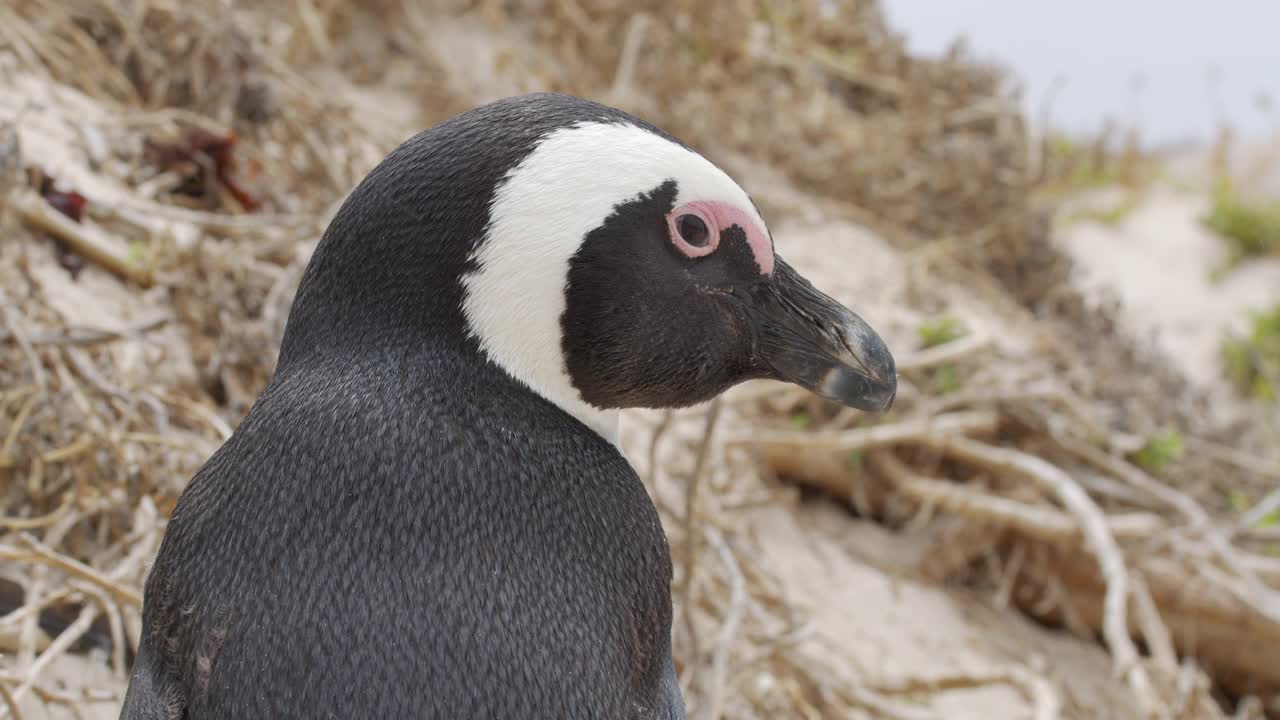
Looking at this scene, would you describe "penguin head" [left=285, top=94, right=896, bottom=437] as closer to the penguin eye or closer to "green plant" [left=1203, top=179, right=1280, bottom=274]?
the penguin eye

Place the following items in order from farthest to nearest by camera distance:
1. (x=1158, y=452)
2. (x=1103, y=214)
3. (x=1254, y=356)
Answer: (x=1103, y=214) → (x=1254, y=356) → (x=1158, y=452)

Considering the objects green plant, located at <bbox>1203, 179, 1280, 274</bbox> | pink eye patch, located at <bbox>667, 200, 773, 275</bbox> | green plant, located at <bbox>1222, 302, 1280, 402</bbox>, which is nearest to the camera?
pink eye patch, located at <bbox>667, 200, 773, 275</bbox>

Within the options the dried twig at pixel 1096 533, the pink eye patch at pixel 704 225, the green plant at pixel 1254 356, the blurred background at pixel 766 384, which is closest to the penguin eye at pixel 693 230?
the pink eye patch at pixel 704 225

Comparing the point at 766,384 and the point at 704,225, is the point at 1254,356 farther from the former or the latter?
the point at 704,225

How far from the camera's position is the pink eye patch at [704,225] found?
0.97 m

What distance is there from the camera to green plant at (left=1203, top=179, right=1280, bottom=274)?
616 cm

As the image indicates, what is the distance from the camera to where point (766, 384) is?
2.77 meters

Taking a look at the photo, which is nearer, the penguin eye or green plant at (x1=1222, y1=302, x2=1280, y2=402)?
the penguin eye

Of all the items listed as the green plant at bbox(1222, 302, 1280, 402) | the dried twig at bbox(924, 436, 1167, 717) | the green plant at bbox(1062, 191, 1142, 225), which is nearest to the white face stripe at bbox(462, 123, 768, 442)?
the dried twig at bbox(924, 436, 1167, 717)

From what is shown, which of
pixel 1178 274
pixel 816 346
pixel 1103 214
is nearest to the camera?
pixel 816 346

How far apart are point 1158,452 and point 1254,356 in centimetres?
200

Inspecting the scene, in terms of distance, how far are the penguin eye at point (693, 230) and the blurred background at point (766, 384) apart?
714mm

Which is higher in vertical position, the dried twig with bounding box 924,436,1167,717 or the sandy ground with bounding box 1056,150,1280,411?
Answer: the sandy ground with bounding box 1056,150,1280,411

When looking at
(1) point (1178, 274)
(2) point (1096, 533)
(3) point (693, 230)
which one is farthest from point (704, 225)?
(1) point (1178, 274)
